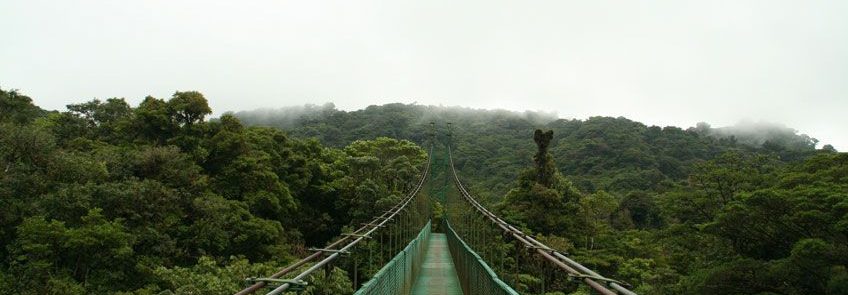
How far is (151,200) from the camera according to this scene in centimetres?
1808

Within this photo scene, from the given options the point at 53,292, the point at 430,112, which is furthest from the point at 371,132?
the point at 53,292

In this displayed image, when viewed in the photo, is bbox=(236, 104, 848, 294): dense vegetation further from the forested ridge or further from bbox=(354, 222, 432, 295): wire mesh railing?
bbox=(354, 222, 432, 295): wire mesh railing

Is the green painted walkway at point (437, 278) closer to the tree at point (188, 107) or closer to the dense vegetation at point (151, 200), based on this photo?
the dense vegetation at point (151, 200)

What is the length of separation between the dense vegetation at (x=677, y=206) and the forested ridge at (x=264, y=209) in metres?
0.07

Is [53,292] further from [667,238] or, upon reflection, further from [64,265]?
[667,238]

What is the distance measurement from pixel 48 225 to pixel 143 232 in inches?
95.5

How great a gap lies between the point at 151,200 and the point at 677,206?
1872 centimetres

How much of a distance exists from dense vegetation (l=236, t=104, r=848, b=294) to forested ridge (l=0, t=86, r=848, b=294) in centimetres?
7

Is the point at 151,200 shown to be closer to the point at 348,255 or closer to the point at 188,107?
the point at 188,107

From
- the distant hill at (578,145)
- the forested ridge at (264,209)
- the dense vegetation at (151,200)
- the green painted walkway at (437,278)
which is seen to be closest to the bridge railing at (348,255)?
the green painted walkway at (437,278)

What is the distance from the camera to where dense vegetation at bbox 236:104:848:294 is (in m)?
14.4

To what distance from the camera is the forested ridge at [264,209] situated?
1465 cm

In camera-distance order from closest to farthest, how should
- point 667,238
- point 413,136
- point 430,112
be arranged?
point 667,238 → point 413,136 → point 430,112

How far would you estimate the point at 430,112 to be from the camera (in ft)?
340
